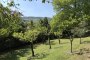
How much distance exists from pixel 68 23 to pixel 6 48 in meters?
16.8

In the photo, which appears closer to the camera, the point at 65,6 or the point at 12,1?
the point at 12,1

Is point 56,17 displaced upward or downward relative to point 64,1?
downward

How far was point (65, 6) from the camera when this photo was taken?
3306 centimetres

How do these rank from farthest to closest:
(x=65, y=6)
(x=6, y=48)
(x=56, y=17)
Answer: (x=6, y=48) → (x=56, y=17) → (x=65, y=6)

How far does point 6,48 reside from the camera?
145 feet

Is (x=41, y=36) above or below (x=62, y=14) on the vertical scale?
below

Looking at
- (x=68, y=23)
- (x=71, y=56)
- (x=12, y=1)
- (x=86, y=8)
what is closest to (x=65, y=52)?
(x=71, y=56)

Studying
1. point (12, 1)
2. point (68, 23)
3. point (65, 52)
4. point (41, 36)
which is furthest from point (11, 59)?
point (12, 1)

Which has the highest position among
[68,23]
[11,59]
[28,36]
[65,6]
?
[65,6]

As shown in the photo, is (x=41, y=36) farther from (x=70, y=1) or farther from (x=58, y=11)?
(x=70, y=1)

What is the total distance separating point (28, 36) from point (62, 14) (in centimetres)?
751

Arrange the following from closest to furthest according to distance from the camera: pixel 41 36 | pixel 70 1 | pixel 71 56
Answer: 1. pixel 71 56
2. pixel 70 1
3. pixel 41 36

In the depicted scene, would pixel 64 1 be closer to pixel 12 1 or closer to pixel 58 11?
pixel 58 11

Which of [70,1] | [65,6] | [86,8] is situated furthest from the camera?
[65,6]
